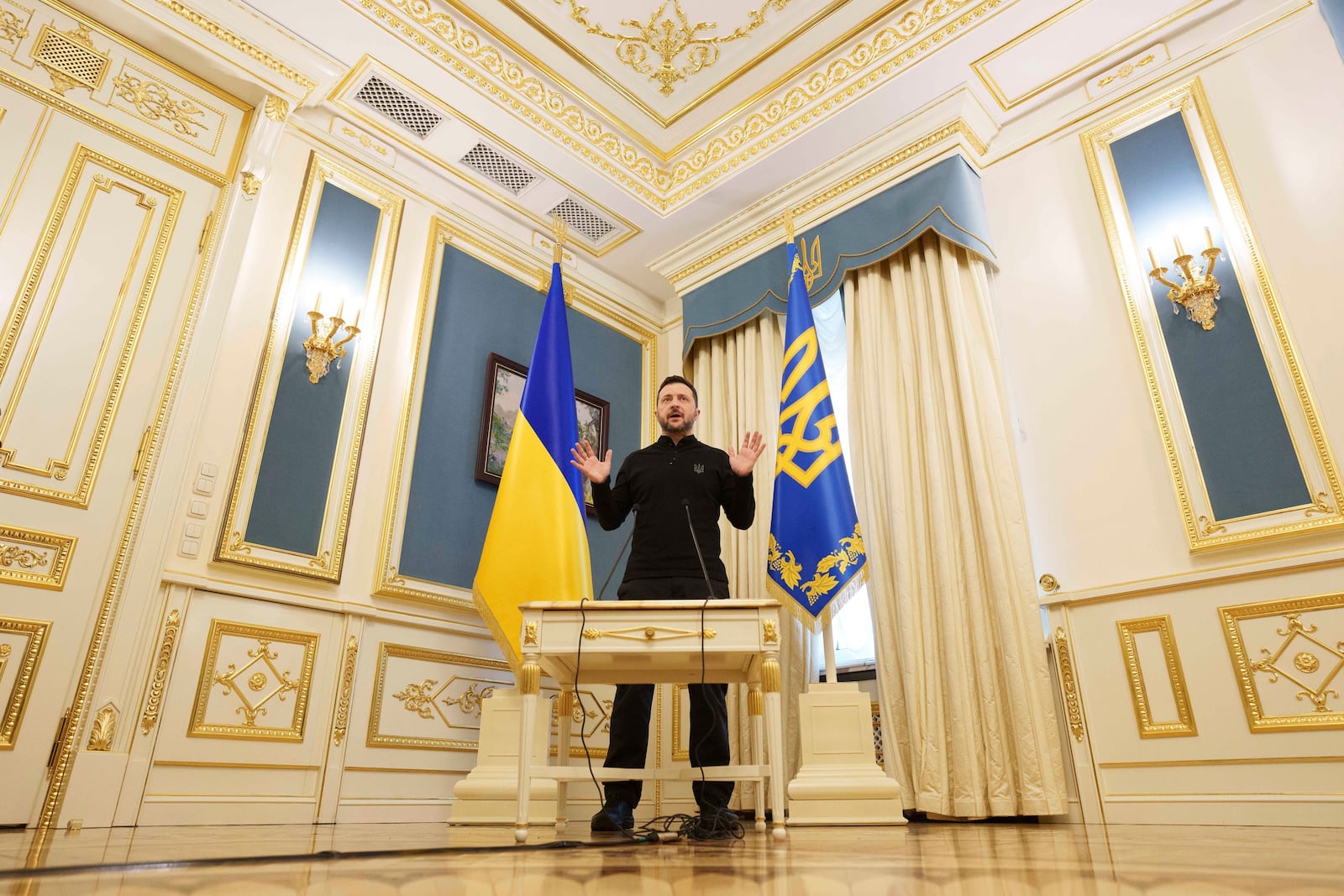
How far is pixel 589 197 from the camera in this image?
468 centimetres

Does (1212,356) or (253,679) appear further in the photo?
(1212,356)

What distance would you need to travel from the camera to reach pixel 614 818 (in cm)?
246

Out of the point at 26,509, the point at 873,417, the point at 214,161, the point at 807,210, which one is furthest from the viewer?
the point at 807,210

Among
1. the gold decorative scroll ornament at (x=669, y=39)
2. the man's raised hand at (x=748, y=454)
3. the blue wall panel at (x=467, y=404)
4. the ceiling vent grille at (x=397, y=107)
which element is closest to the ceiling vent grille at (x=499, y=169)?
the ceiling vent grille at (x=397, y=107)

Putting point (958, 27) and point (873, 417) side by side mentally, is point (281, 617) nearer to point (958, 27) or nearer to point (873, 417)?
point (873, 417)

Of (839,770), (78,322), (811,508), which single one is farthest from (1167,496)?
(78,322)

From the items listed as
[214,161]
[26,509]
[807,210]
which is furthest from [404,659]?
[807,210]

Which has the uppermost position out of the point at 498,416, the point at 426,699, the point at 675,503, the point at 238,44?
the point at 238,44

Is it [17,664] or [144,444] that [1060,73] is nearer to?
[144,444]

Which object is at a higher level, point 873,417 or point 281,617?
point 873,417

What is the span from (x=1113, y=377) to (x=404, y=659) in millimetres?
3375

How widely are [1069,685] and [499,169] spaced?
3835 mm

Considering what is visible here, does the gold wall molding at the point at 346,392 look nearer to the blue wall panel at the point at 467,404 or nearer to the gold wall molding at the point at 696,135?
the blue wall panel at the point at 467,404

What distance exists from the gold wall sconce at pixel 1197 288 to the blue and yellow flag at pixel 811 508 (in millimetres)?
1492
